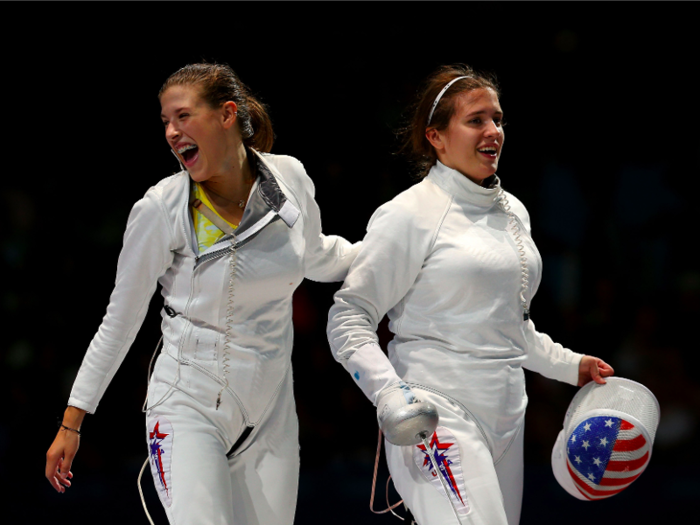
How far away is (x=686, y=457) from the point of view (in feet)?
11.4

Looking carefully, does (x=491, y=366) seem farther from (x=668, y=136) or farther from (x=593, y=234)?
(x=668, y=136)

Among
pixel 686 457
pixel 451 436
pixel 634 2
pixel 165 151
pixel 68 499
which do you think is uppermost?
pixel 634 2

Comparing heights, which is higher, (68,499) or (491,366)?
(491,366)

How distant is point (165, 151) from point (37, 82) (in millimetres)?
733

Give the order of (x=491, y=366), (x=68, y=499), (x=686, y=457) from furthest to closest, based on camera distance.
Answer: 1. (x=686, y=457)
2. (x=68, y=499)
3. (x=491, y=366)

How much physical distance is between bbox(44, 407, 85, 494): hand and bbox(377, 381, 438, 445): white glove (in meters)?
0.60

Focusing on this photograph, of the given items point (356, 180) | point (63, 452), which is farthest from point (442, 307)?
point (356, 180)

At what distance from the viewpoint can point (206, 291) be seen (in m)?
1.71

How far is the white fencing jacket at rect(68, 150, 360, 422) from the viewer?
170 centimetres

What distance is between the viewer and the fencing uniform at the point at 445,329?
167 centimetres

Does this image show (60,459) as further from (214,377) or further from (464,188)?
(464,188)

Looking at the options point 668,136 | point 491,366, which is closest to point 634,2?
point 668,136

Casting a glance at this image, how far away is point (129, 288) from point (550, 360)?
3.08 ft

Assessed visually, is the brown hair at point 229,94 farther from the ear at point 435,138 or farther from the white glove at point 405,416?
the white glove at point 405,416
